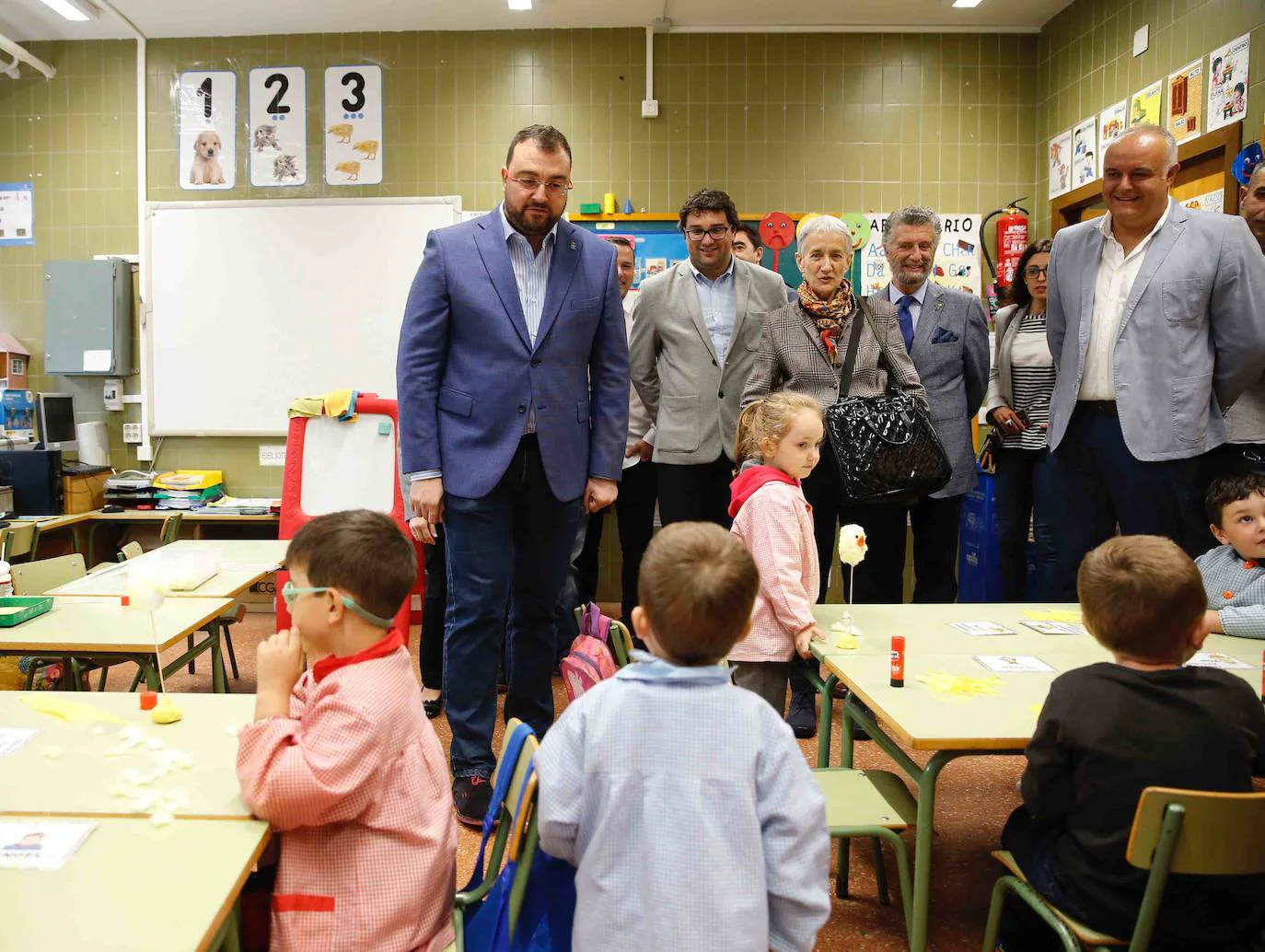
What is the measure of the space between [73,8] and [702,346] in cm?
396

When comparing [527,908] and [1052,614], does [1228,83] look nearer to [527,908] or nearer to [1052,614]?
[1052,614]

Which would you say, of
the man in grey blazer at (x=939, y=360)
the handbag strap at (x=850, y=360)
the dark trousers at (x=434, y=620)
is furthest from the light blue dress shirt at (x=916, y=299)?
the dark trousers at (x=434, y=620)

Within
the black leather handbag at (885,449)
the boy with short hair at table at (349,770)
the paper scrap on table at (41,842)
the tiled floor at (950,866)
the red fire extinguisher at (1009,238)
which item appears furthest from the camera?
the red fire extinguisher at (1009,238)

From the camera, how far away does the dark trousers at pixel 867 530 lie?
3234 mm

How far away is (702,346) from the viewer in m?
3.34

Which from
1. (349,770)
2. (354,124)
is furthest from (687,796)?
(354,124)

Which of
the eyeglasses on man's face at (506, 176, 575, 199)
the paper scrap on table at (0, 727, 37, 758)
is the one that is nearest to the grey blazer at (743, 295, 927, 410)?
the eyeglasses on man's face at (506, 176, 575, 199)

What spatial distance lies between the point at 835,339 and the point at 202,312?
12.9ft

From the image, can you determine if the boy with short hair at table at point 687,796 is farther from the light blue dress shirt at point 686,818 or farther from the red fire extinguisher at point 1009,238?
the red fire extinguisher at point 1009,238

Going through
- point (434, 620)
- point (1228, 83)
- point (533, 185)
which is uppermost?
point (1228, 83)

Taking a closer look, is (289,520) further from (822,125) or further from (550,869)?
(822,125)

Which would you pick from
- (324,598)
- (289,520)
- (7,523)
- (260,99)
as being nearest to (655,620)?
(324,598)

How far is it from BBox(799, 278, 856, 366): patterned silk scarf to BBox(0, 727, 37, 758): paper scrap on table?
2368 mm

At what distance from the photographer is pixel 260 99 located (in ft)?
17.3
